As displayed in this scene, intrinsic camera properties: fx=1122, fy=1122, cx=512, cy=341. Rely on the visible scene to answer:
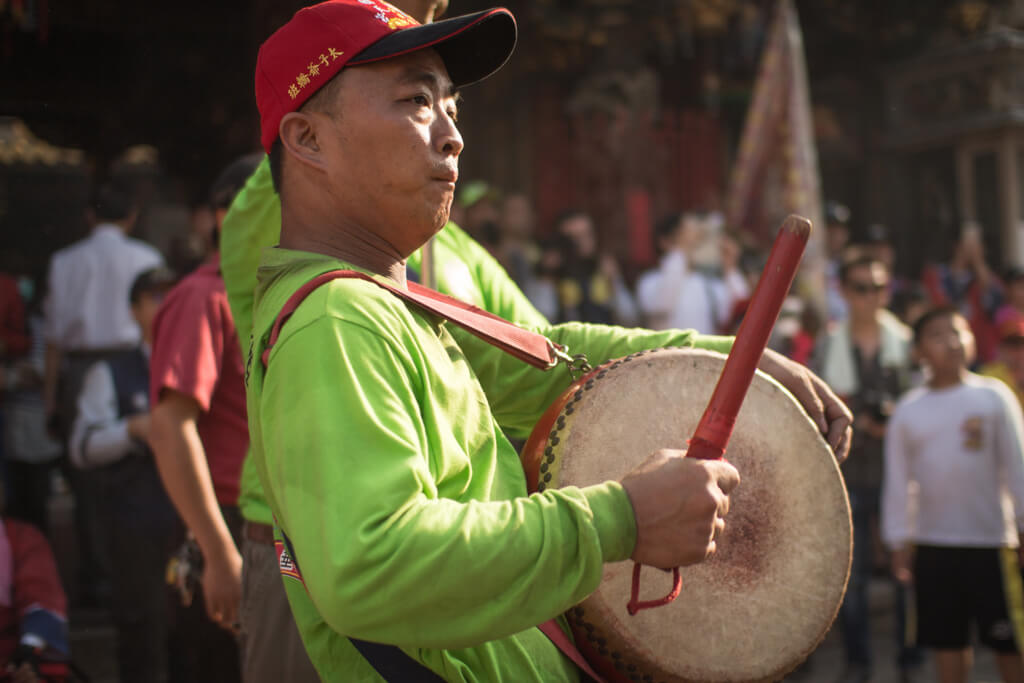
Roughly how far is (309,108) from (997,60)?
32.8ft

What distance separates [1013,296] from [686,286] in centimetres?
250

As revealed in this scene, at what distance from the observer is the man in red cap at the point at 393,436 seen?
4.24 ft

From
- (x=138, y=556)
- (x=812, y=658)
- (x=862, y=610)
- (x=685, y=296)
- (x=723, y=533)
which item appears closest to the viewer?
(x=723, y=533)

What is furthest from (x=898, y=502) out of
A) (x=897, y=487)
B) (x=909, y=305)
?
(x=909, y=305)

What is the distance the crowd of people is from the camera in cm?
133

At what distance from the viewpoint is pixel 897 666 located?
571cm

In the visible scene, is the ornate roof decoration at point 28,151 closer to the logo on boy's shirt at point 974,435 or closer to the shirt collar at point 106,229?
the shirt collar at point 106,229

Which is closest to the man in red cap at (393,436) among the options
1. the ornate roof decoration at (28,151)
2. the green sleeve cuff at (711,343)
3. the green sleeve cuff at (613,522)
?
the green sleeve cuff at (613,522)

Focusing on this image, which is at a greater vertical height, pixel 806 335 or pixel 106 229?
pixel 106 229

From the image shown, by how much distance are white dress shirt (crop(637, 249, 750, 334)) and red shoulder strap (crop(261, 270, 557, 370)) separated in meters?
5.32

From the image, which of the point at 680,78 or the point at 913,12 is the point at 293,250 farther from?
the point at 913,12

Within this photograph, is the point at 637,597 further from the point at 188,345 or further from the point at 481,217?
the point at 481,217

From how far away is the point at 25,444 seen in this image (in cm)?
628

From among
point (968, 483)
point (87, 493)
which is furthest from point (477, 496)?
point (87, 493)
